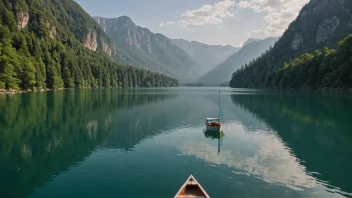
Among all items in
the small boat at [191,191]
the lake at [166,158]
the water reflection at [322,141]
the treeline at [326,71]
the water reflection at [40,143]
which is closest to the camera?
the small boat at [191,191]

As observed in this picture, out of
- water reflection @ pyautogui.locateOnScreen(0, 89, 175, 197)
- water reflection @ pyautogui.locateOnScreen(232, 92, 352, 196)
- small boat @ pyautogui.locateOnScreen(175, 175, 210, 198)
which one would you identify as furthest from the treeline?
small boat @ pyautogui.locateOnScreen(175, 175, 210, 198)

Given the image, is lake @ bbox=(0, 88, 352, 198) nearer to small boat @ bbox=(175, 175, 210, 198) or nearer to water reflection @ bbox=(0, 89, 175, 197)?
water reflection @ bbox=(0, 89, 175, 197)

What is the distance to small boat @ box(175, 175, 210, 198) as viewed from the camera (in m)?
16.9

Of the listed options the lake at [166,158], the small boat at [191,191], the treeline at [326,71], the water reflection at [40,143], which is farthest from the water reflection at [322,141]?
the treeline at [326,71]

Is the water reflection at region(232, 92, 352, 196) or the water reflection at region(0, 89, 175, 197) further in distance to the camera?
the water reflection at region(232, 92, 352, 196)

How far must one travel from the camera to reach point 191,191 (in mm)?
17703

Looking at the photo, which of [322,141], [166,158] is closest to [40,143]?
[166,158]

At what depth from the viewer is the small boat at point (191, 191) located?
55.4 ft

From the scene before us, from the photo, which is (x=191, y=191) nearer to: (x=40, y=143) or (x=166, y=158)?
(x=166, y=158)

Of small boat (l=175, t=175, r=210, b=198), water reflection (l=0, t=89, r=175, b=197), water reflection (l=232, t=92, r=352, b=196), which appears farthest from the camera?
water reflection (l=232, t=92, r=352, b=196)

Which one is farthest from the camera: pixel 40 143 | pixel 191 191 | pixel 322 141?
pixel 322 141

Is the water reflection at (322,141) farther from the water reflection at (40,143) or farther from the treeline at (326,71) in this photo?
the treeline at (326,71)

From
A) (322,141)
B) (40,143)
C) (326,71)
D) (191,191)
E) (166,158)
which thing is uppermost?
(326,71)

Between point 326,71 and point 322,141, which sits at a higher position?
point 326,71
